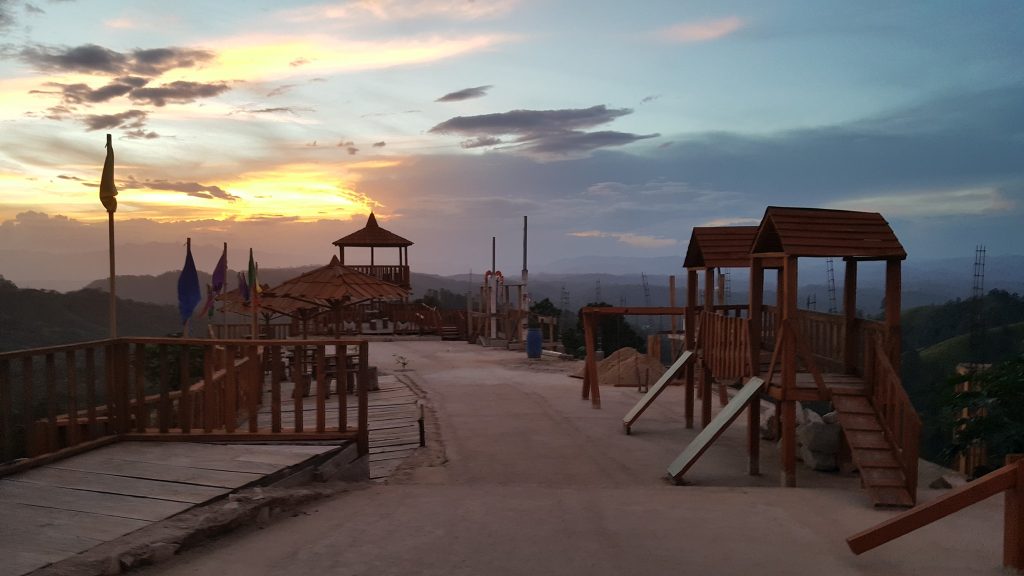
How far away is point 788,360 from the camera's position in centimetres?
870

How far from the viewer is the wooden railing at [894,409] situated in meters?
7.52

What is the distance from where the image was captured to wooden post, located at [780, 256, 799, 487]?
852 centimetres

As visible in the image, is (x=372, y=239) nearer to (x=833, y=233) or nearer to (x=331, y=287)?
(x=331, y=287)

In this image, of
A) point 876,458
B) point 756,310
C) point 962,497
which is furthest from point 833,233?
point 962,497

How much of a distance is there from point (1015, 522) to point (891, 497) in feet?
10.7

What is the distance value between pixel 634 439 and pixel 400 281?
1120 inches

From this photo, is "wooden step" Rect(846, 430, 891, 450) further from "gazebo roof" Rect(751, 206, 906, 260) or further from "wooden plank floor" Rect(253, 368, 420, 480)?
"wooden plank floor" Rect(253, 368, 420, 480)

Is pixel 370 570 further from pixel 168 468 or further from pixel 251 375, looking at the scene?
pixel 251 375

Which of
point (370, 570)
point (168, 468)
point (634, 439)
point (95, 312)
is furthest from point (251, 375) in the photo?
point (95, 312)

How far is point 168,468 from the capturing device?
20.1 feet

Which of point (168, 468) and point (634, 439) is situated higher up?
point (168, 468)

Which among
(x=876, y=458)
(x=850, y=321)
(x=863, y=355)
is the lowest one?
(x=876, y=458)

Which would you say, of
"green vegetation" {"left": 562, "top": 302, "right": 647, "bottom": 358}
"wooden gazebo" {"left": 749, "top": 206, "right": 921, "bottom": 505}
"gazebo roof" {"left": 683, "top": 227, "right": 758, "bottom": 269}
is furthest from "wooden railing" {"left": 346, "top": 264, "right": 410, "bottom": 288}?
"wooden gazebo" {"left": 749, "top": 206, "right": 921, "bottom": 505}

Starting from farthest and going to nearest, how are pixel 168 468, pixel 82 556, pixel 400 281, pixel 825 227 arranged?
pixel 400 281 → pixel 825 227 → pixel 168 468 → pixel 82 556
